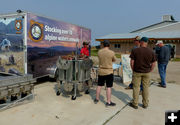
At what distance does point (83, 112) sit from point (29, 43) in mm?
3003

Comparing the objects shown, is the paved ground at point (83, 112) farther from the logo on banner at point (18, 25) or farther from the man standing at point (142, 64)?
the logo on banner at point (18, 25)

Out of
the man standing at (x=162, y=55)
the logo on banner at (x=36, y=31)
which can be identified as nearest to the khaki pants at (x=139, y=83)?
the man standing at (x=162, y=55)

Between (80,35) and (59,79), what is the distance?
3623 mm

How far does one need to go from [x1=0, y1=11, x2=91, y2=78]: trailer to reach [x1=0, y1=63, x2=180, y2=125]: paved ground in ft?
3.89

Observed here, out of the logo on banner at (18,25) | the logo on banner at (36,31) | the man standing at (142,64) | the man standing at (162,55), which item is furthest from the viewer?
the man standing at (162,55)

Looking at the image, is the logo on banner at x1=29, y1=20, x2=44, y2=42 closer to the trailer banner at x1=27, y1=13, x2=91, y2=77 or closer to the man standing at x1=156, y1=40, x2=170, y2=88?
the trailer banner at x1=27, y1=13, x2=91, y2=77

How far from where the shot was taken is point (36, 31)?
5676 millimetres

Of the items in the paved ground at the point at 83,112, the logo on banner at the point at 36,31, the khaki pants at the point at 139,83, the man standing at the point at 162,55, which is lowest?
the paved ground at the point at 83,112

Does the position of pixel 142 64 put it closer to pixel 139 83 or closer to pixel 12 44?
pixel 139 83

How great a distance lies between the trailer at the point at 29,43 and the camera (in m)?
5.41

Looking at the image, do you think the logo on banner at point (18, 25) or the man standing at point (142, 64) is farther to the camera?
the logo on banner at point (18, 25)

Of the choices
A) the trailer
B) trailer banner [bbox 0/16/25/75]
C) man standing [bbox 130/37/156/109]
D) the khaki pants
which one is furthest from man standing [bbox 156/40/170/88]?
trailer banner [bbox 0/16/25/75]

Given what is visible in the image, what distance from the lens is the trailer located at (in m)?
5.41

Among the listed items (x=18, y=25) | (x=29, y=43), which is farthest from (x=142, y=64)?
(x=18, y=25)
